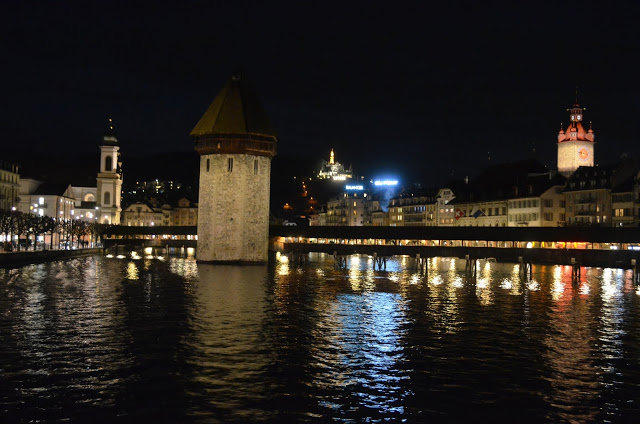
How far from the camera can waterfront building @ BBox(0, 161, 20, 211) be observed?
273 feet

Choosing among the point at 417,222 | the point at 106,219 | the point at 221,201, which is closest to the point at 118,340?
the point at 221,201

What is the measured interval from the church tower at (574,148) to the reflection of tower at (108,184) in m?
67.1

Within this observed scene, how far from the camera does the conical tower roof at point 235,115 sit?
49.2 m

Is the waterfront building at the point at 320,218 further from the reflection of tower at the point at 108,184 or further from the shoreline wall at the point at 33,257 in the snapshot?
the shoreline wall at the point at 33,257

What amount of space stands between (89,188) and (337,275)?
85.7m

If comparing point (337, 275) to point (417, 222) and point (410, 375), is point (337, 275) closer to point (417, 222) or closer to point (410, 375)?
point (410, 375)

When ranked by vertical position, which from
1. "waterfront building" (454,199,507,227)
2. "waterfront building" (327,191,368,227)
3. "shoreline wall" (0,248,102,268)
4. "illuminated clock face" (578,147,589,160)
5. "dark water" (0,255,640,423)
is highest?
"illuminated clock face" (578,147,589,160)

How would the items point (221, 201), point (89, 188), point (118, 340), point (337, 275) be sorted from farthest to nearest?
point (89, 188) → point (221, 201) → point (337, 275) → point (118, 340)

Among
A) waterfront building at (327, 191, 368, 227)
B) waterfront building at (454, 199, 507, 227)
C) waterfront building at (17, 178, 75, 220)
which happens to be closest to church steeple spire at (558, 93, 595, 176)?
waterfront building at (454, 199, 507, 227)

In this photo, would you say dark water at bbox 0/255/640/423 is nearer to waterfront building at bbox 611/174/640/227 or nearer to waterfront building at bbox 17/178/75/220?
waterfront building at bbox 611/174/640/227

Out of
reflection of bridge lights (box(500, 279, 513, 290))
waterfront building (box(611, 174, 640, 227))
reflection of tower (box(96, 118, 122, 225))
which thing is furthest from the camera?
reflection of tower (box(96, 118, 122, 225))

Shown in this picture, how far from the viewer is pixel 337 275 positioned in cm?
4462

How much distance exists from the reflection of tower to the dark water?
85139 mm

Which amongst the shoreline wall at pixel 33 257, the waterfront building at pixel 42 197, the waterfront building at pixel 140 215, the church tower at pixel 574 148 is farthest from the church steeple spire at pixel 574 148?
the waterfront building at pixel 140 215
